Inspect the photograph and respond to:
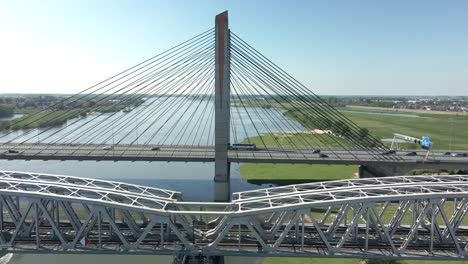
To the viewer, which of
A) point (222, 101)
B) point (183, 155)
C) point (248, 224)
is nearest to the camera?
point (248, 224)

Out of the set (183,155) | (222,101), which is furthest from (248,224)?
(183,155)

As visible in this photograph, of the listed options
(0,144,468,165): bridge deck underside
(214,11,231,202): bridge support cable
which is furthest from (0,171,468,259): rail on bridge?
(0,144,468,165): bridge deck underside

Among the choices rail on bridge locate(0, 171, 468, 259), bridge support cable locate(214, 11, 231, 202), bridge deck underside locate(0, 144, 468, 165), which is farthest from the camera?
bridge deck underside locate(0, 144, 468, 165)

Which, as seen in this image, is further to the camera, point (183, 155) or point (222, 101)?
point (183, 155)

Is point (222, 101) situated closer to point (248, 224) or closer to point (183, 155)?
point (183, 155)

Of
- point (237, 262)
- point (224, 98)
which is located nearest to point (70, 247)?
point (237, 262)

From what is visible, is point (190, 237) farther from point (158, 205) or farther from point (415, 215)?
point (415, 215)

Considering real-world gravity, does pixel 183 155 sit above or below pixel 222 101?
below

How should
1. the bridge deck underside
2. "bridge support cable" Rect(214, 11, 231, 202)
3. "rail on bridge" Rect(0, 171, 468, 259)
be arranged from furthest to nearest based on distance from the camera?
the bridge deck underside → "bridge support cable" Rect(214, 11, 231, 202) → "rail on bridge" Rect(0, 171, 468, 259)

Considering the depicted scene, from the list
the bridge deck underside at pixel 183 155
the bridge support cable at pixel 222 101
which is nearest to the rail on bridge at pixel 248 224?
the bridge support cable at pixel 222 101

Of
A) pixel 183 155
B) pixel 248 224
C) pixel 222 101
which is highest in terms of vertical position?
pixel 222 101

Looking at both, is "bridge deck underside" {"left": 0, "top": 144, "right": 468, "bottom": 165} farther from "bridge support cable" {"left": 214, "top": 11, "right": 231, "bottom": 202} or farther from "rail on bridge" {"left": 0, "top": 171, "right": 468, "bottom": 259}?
"rail on bridge" {"left": 0, "top": 171, "right": 468, "bottom": 259}
